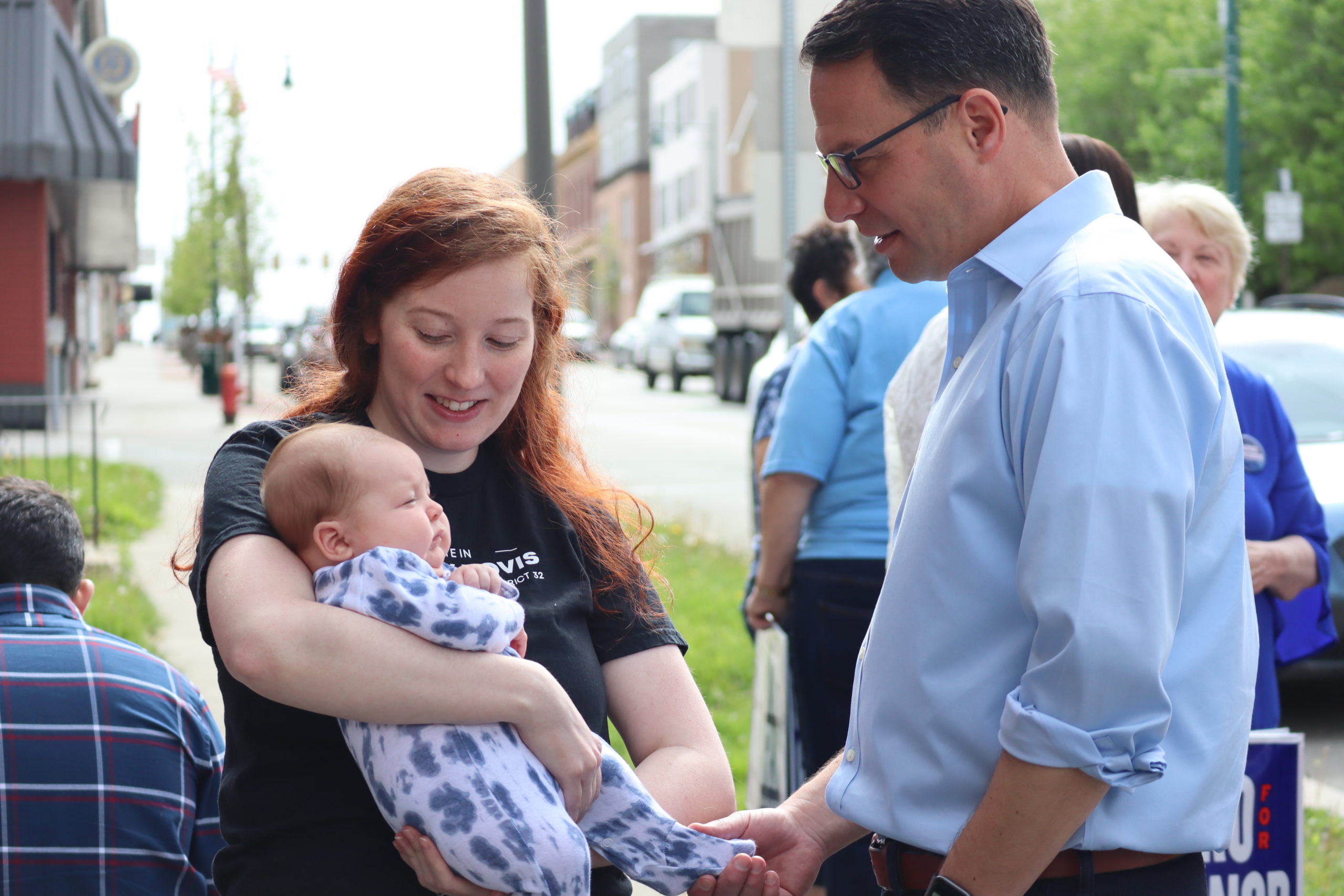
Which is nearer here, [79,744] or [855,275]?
[79,744]

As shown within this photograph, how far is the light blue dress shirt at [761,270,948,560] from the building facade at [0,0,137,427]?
22.8 ft

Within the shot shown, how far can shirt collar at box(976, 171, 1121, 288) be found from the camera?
1.87 m

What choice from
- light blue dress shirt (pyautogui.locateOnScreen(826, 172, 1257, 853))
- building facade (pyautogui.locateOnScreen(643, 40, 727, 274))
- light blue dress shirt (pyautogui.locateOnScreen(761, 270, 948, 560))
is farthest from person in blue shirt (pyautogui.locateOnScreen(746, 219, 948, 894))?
building facade (pyautogui.locateOnScreen(643, 40, 727, 274))

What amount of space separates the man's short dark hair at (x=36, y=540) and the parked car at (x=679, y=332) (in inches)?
1152

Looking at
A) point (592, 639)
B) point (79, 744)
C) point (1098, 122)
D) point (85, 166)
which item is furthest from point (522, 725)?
point (1098, 122)

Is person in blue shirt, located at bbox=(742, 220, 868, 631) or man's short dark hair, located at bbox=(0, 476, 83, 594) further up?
person in blue shirt, located at bbox=(742, 220, 868, 631)

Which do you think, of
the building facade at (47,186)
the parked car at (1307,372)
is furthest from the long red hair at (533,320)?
the building facade at (47,186)

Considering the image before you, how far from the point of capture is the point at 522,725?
6.34ft

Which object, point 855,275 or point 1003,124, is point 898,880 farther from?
point 855,275

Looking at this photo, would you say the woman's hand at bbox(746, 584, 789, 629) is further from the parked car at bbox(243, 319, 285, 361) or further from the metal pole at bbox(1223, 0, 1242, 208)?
the parked car at bbox(243, 319, 285, 361)

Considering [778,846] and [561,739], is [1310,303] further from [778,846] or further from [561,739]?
[561,739]

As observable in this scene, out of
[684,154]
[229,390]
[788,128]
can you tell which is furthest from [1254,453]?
[684,154]

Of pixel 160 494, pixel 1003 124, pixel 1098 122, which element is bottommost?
pixel 160 494

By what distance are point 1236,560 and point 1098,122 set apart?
126 feet
